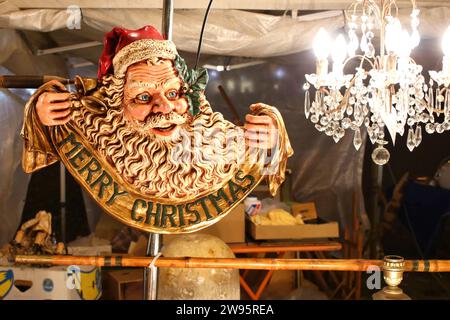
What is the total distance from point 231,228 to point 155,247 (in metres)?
0.34

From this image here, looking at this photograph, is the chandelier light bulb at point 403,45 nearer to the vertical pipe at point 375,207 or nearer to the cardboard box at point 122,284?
the vertical pipe at point 375,207

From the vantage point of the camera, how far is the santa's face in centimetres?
114

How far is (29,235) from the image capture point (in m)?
1.58

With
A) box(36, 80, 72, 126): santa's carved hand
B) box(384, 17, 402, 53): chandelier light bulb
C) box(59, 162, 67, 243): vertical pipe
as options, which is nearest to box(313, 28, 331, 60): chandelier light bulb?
box(384, 17, 402, 53): chandelier light bulb

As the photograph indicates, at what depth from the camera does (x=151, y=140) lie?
119cm

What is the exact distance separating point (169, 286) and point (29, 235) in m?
0.50

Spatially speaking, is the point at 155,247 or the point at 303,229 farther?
the point at 303,229

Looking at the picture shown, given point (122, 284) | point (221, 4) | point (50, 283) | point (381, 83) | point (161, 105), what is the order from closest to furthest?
point (161, 105)
point (381, 83)
point (221, 4)
point (50, 283)
point (122, 284)

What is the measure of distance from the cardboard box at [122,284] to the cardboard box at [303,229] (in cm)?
42

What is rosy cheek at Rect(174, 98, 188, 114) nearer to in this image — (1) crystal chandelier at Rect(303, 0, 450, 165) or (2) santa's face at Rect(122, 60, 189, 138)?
(2) santa's face at Rect(122, 60, 189, 138)

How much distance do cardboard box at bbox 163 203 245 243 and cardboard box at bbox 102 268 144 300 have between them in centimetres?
24

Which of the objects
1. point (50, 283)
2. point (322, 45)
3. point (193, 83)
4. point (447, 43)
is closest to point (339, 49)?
point (322, 45)

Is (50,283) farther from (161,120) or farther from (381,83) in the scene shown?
(381,83)

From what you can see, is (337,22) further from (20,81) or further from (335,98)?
(20,81)
